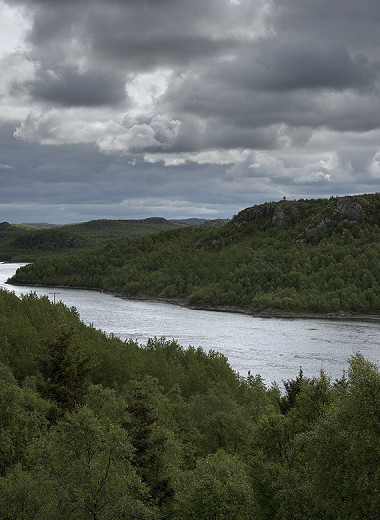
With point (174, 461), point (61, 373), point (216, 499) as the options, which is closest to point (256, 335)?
point (61, 373)

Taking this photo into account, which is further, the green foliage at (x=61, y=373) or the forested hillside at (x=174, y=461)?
the green foliage at (x=61, y=373)

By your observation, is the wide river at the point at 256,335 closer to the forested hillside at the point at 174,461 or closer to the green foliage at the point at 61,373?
the green foliage at the point at 61,373

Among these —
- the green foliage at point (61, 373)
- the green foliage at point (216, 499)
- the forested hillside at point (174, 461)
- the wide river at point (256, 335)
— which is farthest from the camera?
the wide river at point (256, 335)

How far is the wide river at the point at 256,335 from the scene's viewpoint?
98975 mm

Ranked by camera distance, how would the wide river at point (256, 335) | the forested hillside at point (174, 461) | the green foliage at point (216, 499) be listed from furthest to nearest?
1. the wide river at point (256, 335)
2. the green foliage at point (216, 499)
3. the forested hillside at point (174, 461)

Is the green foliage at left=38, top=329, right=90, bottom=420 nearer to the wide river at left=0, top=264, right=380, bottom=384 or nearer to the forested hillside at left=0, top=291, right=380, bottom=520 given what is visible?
the forested hillside at left=0, top=291, right=380, bottom=520

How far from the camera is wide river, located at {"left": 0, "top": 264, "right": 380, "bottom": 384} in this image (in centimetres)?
9897

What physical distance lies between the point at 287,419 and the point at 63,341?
2052cm

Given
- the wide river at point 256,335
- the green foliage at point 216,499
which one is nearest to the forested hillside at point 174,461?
the green foliage at point 216,499

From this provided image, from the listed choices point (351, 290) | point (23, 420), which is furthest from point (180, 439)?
point (351, 290)

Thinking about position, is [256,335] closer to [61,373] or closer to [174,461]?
[61,373]

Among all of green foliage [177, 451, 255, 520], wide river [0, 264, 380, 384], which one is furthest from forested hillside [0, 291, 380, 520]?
wide river [0, 264, 380, 384]

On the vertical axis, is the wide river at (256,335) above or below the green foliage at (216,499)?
below

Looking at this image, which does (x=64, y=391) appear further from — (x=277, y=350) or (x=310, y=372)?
(x=277, y=350)
